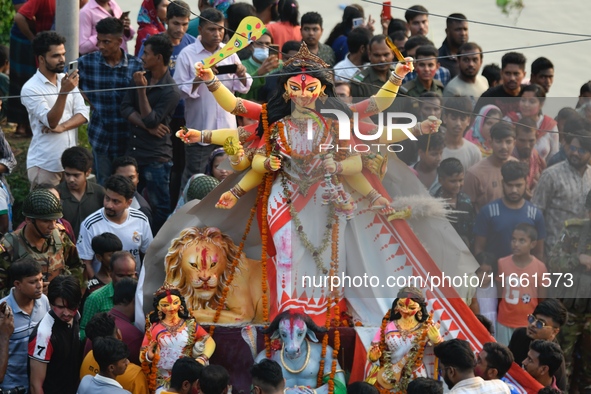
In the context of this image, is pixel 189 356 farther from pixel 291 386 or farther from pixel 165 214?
pixel 165 214

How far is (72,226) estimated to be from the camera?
10148 millimetres

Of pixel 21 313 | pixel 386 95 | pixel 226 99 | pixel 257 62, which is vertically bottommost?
pixel 21 313

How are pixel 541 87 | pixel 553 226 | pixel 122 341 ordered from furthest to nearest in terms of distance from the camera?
1. pixel 541 87
2. pixel 553 226
3. pixel 122 341

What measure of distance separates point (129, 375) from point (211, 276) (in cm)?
90

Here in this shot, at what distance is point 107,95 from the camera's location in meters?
11.2

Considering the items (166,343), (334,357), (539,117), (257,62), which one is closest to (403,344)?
(334,357)

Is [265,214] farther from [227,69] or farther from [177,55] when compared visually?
[177,55]

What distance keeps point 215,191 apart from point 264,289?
775 millimetres

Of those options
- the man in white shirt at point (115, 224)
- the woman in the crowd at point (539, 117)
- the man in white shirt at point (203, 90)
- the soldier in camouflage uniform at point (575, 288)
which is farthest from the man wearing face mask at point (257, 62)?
the soldier in camouflage uniform at point (575, 288)

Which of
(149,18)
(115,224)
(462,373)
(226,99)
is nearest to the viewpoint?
(462,373)

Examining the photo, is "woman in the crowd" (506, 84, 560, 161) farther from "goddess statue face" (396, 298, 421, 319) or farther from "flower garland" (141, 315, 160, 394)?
"flower garland" (141, 315, 160, 394)

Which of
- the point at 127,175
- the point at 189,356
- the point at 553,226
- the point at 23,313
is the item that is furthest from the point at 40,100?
the point at 553,226

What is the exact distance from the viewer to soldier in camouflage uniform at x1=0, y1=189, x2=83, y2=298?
9188 millimetres

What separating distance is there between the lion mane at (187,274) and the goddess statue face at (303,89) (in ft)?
3.65
